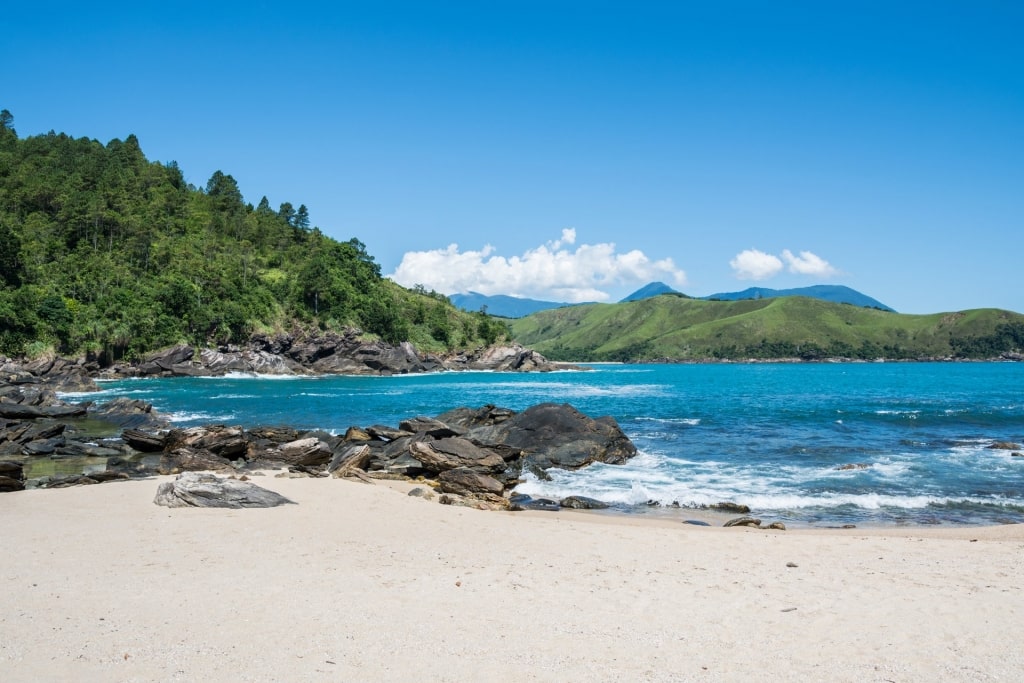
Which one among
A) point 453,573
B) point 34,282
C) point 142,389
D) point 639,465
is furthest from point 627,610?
point 34,282

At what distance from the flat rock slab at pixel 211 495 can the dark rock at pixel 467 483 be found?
5.96 meters

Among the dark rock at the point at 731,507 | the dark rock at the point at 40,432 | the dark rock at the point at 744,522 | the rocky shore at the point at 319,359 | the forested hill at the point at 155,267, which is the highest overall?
the forested hill at the point at 155,267

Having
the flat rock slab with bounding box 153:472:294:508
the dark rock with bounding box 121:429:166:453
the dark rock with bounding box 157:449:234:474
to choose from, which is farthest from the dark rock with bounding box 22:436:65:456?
the flat rock slab with bounding box 153:472:294:508

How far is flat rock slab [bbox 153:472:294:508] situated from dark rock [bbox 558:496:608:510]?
9293 millimetres

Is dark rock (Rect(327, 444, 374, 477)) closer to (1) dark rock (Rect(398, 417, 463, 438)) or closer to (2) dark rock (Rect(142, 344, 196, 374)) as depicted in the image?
(1) dark rock (Rect(398, 417, 463, 438))

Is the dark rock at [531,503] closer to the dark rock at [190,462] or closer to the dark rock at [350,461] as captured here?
Answer: the dark rock at [350,461]

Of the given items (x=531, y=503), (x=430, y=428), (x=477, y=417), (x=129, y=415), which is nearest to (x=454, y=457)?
(x=531, y=503)

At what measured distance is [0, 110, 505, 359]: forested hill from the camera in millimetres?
100812

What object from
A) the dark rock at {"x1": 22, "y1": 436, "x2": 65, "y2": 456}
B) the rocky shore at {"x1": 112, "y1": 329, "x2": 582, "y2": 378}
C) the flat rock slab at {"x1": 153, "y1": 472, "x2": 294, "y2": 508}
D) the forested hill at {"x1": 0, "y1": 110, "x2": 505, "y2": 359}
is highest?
the forested hill at {"x1": 0, "y1": 110, "x2": 505, "y2": 359}

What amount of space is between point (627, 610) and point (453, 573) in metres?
3.66

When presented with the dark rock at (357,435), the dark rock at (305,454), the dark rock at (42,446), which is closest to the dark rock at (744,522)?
the dark rock at (305,454)

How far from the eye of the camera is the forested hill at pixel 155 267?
10081 cm

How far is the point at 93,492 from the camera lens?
20.0 meters

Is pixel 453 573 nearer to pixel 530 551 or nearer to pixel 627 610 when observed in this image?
pixel 530 551
